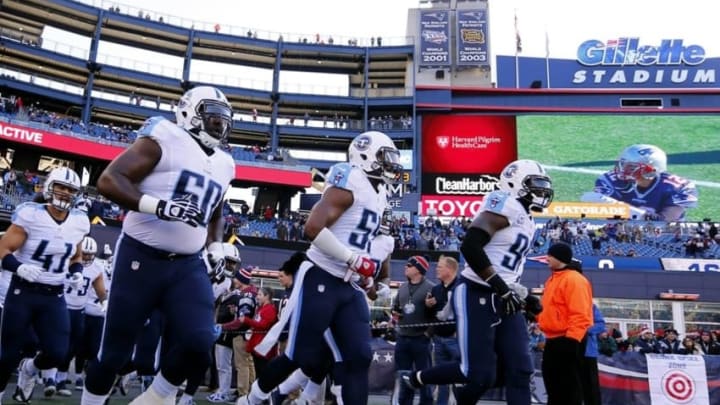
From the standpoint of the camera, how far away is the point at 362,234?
16.6 ft

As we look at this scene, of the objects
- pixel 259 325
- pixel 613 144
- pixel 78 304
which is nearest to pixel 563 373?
pixel 259 325

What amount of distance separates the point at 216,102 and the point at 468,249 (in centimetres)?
248

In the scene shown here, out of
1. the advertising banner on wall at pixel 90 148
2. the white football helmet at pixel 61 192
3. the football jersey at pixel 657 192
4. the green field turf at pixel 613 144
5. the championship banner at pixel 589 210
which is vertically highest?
the green field turf at pixel 613 144

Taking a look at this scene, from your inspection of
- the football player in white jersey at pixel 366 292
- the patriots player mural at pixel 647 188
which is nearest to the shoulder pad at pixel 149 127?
the football player in white jersey at pixel 366 292

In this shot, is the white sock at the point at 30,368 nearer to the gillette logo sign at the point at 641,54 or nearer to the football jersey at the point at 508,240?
the football jersey at the point at 508,240

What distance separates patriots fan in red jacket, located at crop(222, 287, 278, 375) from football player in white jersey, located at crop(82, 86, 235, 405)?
195 inches

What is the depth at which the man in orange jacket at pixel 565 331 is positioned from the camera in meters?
6.04

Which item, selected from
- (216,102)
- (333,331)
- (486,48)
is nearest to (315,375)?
(333,331)

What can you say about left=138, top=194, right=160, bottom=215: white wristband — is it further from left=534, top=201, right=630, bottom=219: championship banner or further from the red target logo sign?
left=534, top=201, right=630, bottom=219: championship banner

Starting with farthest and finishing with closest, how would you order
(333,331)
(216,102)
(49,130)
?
(49,130) → (333,331) → (216,102)

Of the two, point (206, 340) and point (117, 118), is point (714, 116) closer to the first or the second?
point (117, 118)

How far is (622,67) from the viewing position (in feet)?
152

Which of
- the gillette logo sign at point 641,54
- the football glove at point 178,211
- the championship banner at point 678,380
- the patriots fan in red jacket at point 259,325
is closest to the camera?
the football glove at point 178,211

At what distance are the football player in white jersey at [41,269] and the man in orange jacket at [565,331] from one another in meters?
4.79
